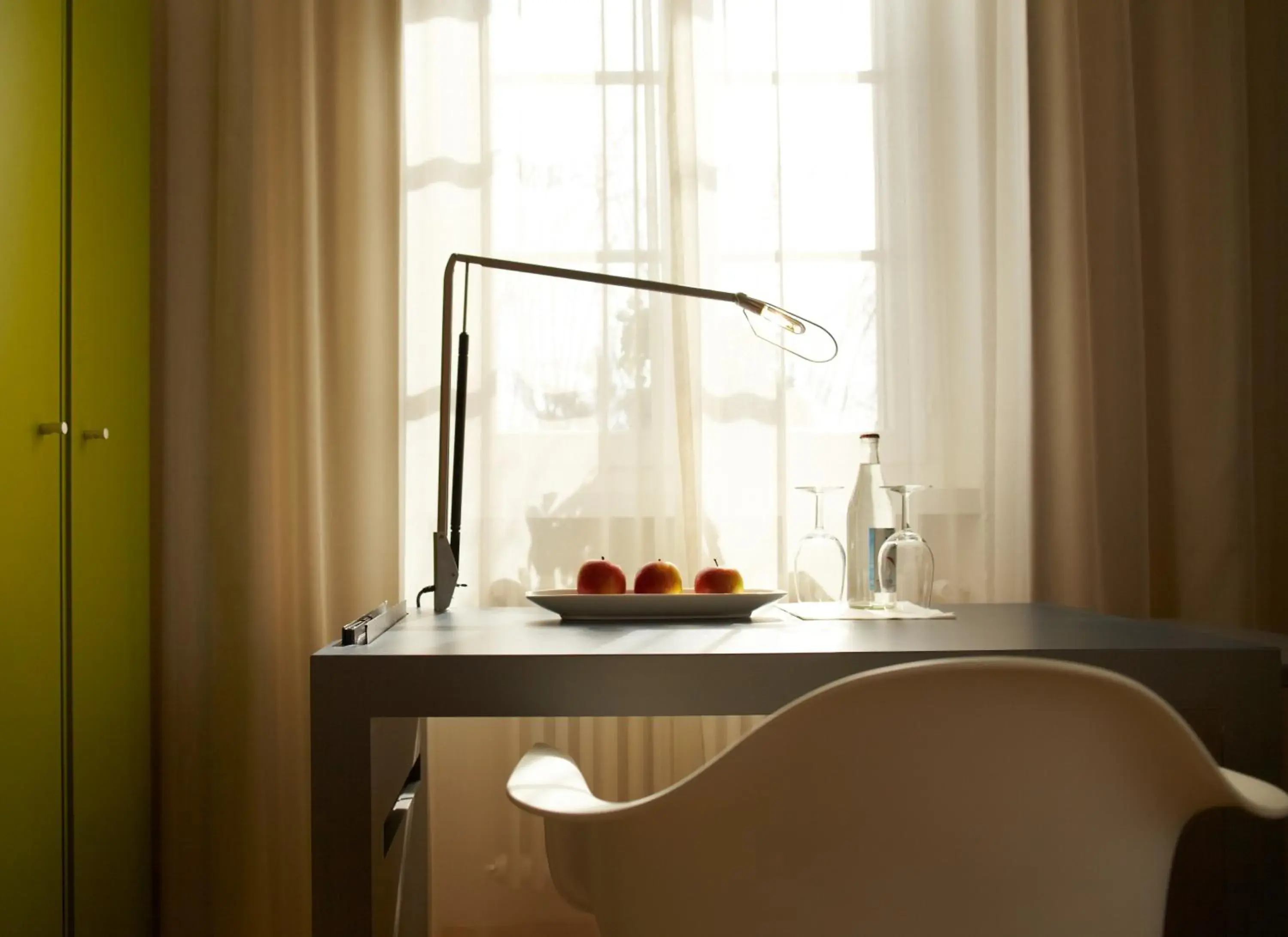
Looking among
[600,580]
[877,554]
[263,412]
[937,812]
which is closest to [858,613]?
[877,554]

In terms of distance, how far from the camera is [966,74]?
2248 mm

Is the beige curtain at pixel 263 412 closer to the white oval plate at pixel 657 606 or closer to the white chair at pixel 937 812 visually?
the white oval plate at pixel 657 606

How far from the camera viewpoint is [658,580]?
1698 millimetres

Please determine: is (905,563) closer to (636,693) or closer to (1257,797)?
(636,693)

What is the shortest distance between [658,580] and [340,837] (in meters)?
0.68

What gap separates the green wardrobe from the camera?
1601 millimetres

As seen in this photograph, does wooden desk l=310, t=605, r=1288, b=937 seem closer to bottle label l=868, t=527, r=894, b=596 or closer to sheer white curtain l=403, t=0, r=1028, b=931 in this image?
bottle label l=868, t=527, r=894, b=596

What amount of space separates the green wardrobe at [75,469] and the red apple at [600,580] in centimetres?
87

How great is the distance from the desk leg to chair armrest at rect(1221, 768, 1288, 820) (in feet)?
2.86

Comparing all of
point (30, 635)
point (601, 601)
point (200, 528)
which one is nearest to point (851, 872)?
point (601, 601)

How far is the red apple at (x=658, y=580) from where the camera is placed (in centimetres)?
170

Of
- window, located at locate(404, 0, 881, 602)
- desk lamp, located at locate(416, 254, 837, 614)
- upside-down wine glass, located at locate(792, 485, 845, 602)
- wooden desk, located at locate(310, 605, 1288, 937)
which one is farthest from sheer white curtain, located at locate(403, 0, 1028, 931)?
wooden desk, located at locate(310, 605, 1288, 937)

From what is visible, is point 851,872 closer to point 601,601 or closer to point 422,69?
point 601,601

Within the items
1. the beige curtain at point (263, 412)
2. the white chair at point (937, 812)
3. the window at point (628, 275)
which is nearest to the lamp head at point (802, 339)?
the window at point (628, 275)
